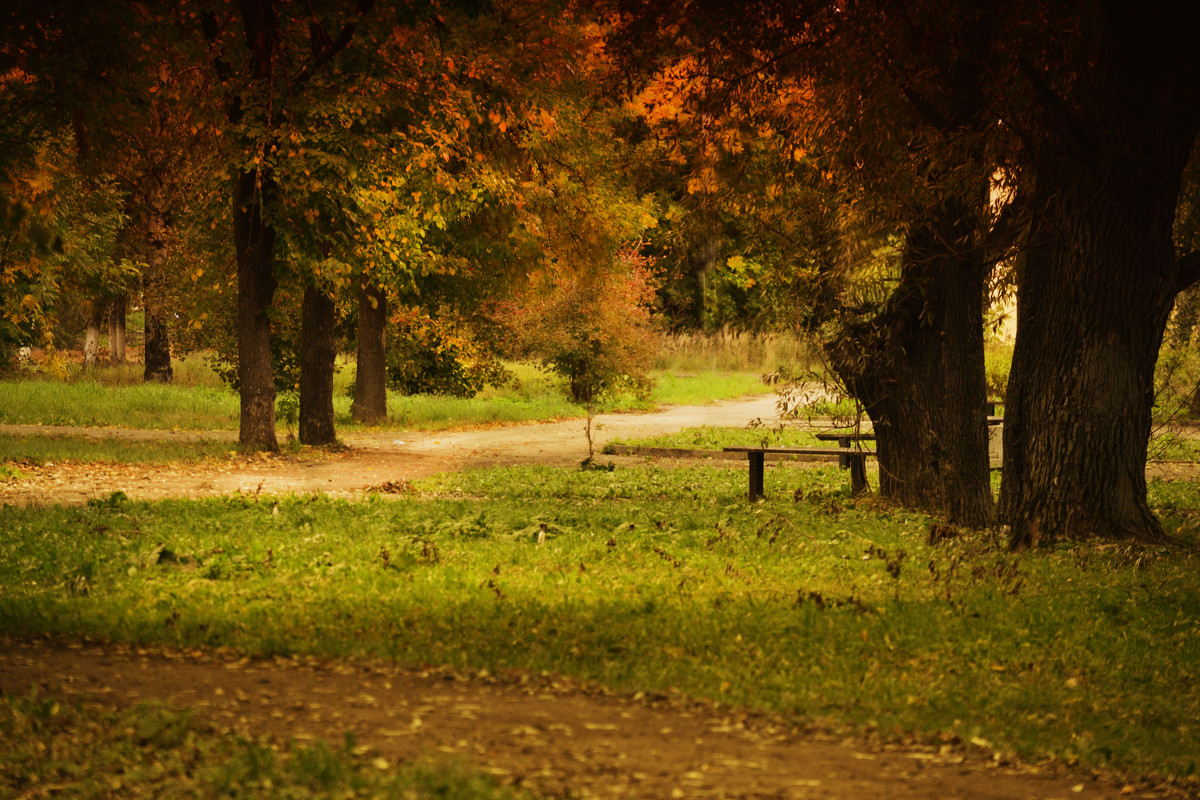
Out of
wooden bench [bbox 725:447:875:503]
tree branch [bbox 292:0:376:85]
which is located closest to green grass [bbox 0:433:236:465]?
tree branch [bbox 292:0:376:85]

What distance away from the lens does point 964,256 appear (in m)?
10.8

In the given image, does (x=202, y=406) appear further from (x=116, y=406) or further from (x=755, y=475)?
(x=755, y=475)

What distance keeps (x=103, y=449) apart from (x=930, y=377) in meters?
12.2

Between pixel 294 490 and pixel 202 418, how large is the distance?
1169 cm

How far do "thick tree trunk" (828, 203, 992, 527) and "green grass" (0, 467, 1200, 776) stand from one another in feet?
3.81

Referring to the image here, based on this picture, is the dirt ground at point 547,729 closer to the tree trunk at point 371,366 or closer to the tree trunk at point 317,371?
the tree trunk at point 317,371

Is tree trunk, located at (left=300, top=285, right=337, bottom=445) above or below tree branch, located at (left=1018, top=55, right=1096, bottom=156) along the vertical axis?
Answer: below

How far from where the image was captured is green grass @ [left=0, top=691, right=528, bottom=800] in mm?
3982

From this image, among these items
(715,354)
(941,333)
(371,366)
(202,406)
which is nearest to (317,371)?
(371,366)

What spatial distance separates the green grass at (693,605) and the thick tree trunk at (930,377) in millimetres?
1162

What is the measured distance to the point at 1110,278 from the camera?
954 centimetres

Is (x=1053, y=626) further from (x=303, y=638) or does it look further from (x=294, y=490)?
(x=294, y=490)

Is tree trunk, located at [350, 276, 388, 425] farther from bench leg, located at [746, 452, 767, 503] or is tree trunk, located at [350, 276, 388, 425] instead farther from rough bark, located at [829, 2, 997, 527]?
rough bark, located at [829, 2, 997, 527]

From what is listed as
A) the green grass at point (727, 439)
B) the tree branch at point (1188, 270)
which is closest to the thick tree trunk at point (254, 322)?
the green grass at point (727, 439)
